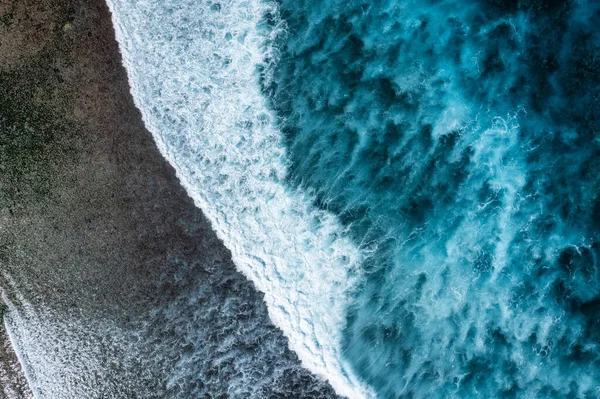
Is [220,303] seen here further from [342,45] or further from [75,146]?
[342,45]

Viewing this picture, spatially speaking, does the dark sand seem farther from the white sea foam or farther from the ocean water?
the ocean water

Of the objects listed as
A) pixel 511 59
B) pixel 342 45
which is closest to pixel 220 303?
pixel 342 45

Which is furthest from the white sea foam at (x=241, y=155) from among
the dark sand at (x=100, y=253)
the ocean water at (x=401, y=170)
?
the dark sand at (x=100, y=253)

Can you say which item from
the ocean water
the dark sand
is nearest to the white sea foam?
the ocean water

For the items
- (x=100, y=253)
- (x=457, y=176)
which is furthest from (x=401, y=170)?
(x=100, y=253)

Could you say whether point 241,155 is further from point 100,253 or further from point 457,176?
point 457,176
